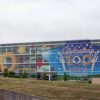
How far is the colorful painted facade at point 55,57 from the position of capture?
312ft

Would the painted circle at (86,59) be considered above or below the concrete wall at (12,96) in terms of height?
above

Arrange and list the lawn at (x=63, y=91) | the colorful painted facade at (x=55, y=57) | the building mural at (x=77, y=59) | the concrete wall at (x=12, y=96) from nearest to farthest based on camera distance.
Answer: the concrete wall at (x=12, y=96) < the lawn at (x=63, y=91) < the building mural at (x=77, y=59) < the colorful painted facade at (x=55, y=57)

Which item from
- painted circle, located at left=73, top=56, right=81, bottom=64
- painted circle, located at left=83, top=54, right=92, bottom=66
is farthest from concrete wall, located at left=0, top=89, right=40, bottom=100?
painted circle, located at left=83, top=54, right=92, bottom=66

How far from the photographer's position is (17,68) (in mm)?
99938

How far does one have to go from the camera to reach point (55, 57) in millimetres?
96375

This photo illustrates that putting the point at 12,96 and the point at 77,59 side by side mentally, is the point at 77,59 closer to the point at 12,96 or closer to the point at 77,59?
the point at 77,59

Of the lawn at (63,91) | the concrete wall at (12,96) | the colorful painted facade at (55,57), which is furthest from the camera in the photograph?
the colorful painted facade at (55,57)

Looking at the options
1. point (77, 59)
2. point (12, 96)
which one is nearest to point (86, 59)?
point (77, 59)

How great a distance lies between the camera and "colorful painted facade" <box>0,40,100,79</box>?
9500 cm

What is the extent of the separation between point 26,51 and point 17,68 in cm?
511

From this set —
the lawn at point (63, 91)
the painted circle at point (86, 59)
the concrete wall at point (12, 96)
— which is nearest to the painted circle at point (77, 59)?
the painted circle at point (86, 59)

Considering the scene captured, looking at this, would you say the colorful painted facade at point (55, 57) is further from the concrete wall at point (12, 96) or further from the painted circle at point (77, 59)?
the concrete wall at point (12, 96)

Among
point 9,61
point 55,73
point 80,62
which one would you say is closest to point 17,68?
point 9,61

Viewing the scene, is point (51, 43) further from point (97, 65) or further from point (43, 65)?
point (97, 65)
